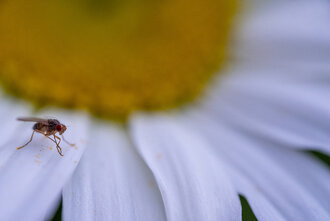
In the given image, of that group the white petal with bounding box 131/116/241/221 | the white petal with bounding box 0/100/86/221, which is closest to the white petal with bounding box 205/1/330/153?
the white petal with bounding box 131/116/241/221

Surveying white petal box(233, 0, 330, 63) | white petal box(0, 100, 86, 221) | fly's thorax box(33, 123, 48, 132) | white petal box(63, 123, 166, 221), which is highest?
white petal box(233, 0, 330, 63)

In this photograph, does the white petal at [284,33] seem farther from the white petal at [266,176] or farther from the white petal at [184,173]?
the white petal at [184,173]

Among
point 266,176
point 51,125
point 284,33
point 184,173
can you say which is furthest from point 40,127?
point 284,33

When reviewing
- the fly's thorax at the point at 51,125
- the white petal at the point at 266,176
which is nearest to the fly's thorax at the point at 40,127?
the fly's thorax at the point at 51,125

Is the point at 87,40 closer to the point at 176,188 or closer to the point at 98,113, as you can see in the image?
the point at 98,113

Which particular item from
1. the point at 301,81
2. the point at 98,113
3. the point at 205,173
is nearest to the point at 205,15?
the point at 301,81

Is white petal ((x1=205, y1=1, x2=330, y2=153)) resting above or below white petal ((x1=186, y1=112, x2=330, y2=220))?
above

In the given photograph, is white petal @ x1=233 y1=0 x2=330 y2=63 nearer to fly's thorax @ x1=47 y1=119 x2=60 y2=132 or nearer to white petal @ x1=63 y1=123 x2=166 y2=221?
white petal @ x1=63 y1=123 x2=166 y2=221

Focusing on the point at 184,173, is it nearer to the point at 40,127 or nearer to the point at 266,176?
the point at 266,176

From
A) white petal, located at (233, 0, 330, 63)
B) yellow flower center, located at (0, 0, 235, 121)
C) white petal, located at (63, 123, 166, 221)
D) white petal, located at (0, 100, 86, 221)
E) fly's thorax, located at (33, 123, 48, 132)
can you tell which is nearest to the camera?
white petal, located at (0, 100, 86, 221)
